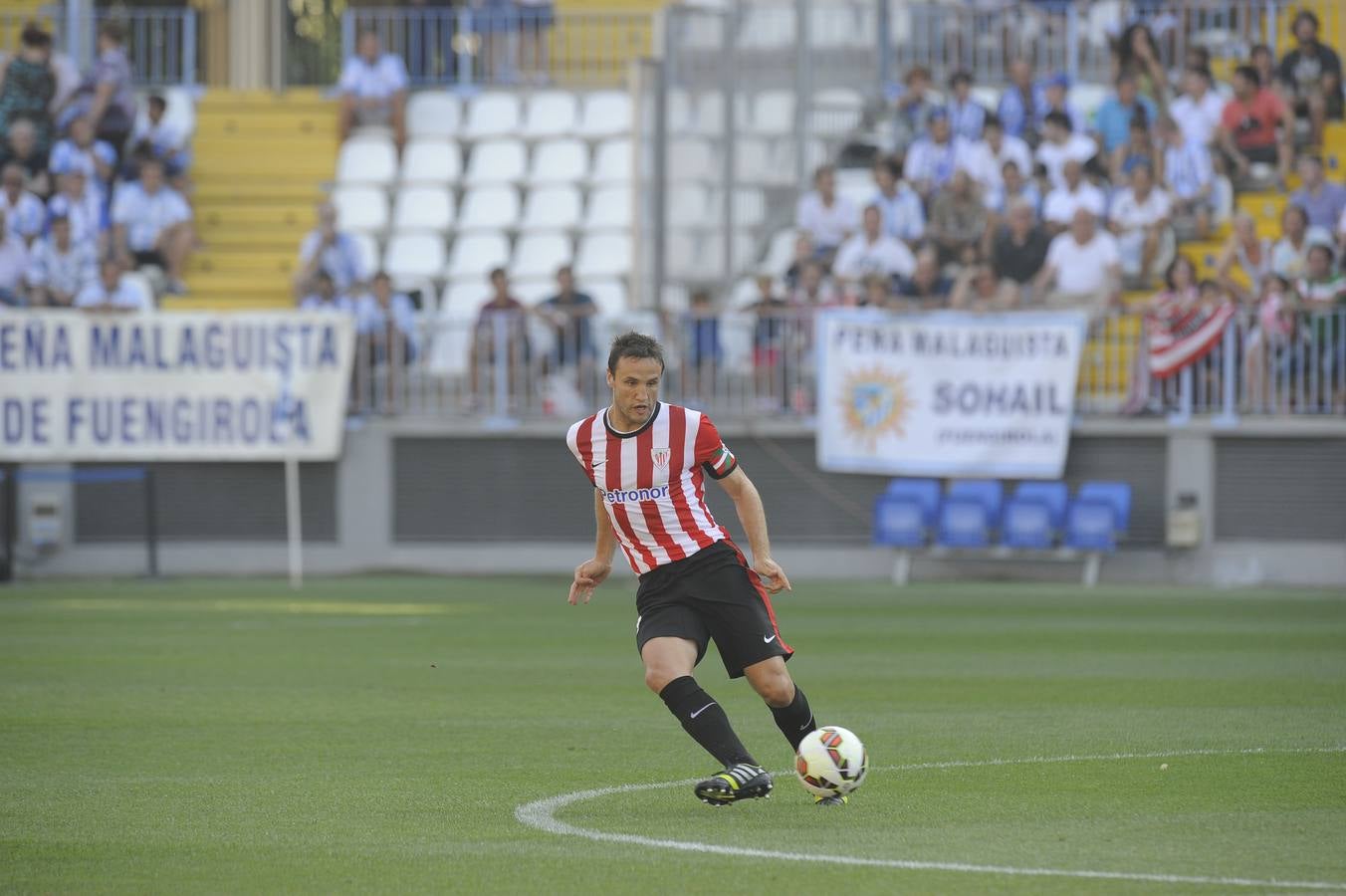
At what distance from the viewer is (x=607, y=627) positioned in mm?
16750

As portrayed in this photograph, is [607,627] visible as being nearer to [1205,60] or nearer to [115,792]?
[115,792]

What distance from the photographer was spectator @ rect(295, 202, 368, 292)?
24516 millimetres

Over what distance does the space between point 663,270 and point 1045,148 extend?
4908mm

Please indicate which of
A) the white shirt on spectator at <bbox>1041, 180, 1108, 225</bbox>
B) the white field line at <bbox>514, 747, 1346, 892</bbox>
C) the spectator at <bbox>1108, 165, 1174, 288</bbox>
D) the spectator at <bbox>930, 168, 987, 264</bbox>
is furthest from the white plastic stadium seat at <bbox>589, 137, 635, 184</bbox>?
the white field line at <bbox>514, 747, 1346, 892</bbox>

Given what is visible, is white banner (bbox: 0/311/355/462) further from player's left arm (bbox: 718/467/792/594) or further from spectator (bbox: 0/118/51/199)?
player's left arm (bbox: 718/467/792/594)

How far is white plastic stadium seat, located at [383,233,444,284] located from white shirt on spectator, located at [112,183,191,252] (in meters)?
2.67

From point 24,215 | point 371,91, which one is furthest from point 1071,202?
point 24,215

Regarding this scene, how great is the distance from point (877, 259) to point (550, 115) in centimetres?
690

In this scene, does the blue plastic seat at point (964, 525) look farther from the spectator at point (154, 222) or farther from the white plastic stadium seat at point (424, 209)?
the spectator at point (154, 222)

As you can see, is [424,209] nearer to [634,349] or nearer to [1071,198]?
[1071,198]

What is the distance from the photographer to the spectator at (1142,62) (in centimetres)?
2489

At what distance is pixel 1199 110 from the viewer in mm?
24266

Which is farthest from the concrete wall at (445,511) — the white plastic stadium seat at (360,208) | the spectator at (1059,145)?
the white plastic stadium seat at (360,208)

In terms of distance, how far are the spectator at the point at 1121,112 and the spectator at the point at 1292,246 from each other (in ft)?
9.42
